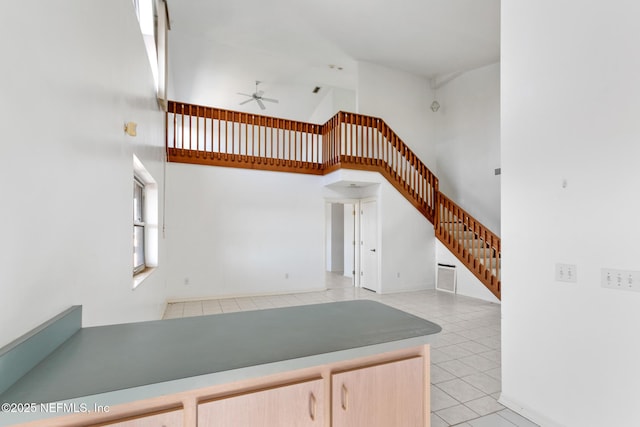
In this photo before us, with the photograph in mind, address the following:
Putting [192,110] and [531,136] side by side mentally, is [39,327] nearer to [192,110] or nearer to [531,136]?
[531,136]

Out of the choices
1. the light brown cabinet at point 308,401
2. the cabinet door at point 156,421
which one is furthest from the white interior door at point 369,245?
the cabinet door at point 156,421

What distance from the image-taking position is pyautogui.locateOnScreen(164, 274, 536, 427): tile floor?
86.2 inches

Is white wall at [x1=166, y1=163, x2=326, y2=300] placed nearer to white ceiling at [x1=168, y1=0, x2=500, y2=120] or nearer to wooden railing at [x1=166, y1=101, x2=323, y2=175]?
wooden railing at [x1=166, y1=101, x2=323, y2=175]

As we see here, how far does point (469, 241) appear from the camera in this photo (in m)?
6.64

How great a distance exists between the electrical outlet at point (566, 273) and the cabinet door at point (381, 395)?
4.32ft

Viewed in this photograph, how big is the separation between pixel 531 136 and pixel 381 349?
6.29ft

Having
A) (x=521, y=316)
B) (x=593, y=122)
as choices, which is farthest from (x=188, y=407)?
(x=593, y=122)

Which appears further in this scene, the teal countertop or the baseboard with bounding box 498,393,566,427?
the baseboard with bounding box 498,393,566,427

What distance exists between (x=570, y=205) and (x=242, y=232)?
5186mm

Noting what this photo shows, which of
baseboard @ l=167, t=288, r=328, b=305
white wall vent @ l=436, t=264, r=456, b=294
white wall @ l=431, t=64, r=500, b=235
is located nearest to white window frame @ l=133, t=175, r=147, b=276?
baseboard @ l=167, t=288, r=328, b=305

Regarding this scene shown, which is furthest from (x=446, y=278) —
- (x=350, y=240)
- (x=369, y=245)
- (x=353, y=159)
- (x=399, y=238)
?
(x=353, y=159)

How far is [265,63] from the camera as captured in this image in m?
7.09

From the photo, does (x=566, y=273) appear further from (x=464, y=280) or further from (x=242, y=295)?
(x=242, y=295)

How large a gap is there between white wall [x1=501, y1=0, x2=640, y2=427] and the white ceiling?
147 inches
